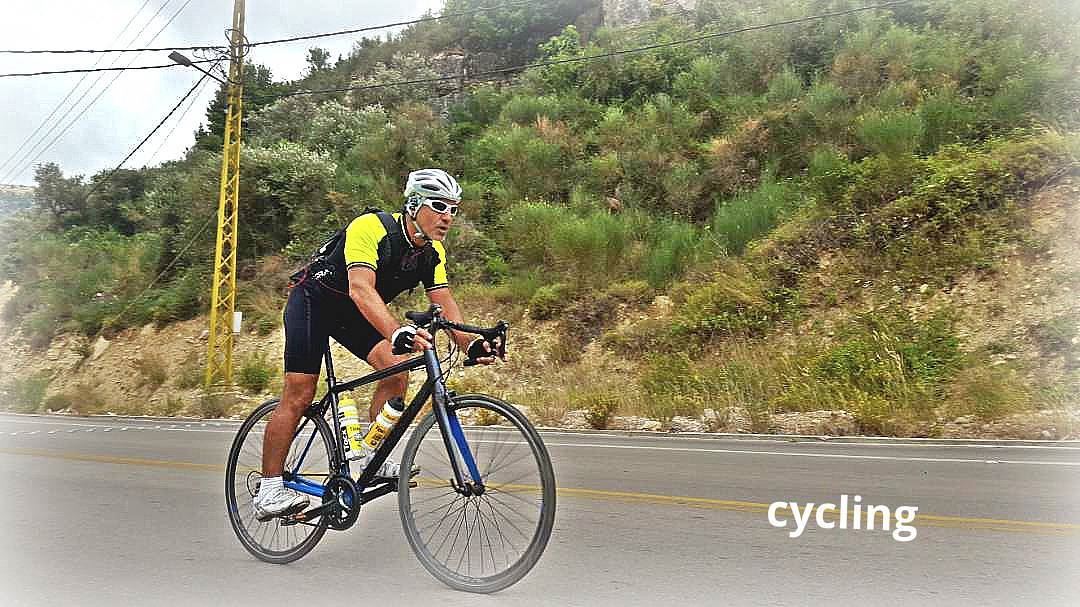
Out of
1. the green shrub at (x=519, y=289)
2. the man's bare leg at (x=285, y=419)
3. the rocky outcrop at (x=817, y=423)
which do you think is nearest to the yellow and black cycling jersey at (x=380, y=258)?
the man's bare leg at (x=285, y=419)

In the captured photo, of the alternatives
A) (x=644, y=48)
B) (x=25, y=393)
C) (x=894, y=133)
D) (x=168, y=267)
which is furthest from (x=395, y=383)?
(x=644, y=48)

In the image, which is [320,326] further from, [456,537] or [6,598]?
[6,598]

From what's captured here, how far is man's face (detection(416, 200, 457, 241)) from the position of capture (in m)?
4.71

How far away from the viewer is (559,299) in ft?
73.4

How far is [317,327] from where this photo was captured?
504 centimetres

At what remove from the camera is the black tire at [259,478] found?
5.07 meters

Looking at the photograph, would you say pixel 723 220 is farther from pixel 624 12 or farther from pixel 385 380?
pixel 624 12

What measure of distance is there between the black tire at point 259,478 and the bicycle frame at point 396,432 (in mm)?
37

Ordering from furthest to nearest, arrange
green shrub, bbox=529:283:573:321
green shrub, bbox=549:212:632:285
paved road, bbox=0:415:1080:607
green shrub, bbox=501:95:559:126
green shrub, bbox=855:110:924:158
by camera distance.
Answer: green shrub, bbox=501:95:559:126 < green shrub, bbox=549:212:632:285 < green shrub, bbox=529:283:573:321 < green shrub, bbox=855:110:924:158 < paved road, bbox=0:415:1080:607

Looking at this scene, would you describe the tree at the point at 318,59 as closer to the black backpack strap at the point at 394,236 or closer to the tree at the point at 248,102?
the tree at the point at 248,102

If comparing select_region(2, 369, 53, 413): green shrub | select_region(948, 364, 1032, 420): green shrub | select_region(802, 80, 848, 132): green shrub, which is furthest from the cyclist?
select_region(2, 369, 53, 413): green shrub

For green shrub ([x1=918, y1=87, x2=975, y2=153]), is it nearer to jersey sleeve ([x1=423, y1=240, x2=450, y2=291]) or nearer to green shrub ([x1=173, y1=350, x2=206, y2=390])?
jersey sleeve ([x1=423, y1=240, x2=450, y2=291])

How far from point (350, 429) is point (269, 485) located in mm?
613

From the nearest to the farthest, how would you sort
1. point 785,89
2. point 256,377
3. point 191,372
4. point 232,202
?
point 232,202, point 256,377, point 785,89, point 191,372
